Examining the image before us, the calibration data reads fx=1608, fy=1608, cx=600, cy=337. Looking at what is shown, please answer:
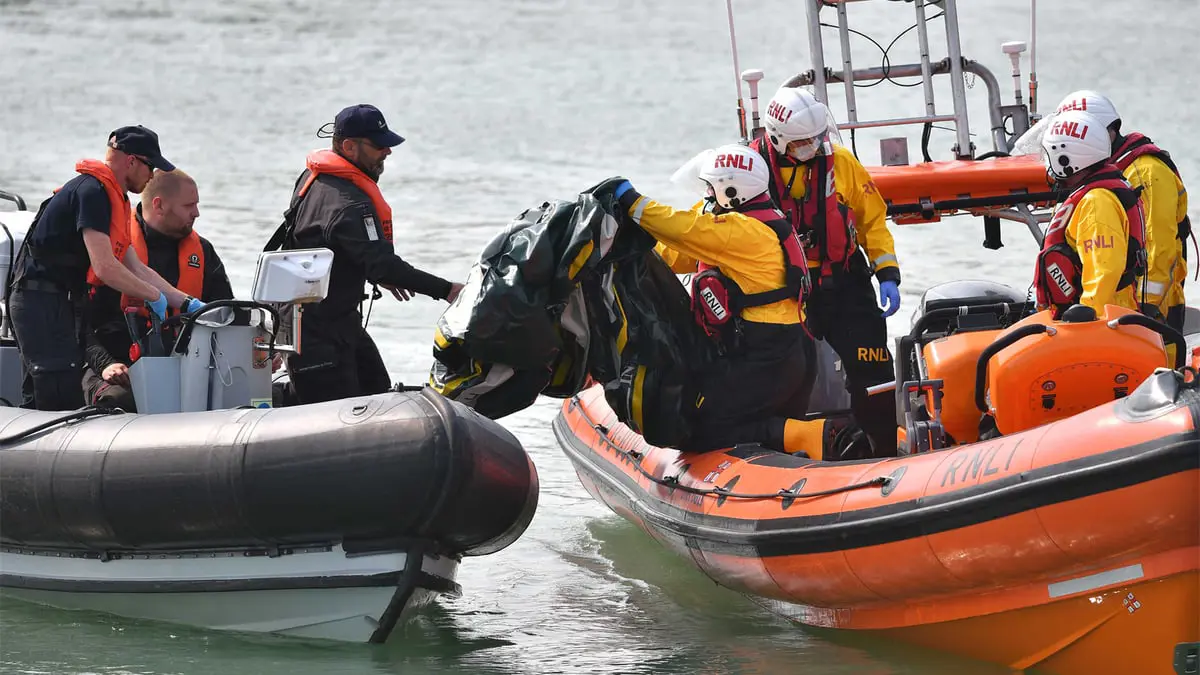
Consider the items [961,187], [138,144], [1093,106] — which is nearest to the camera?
[138,144]

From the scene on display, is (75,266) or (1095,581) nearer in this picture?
(1095,581)

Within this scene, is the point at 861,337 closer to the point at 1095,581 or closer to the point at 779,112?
the point at 779,112

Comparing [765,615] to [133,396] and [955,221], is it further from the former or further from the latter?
[955,221]

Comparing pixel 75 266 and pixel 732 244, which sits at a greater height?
pixel 75 266

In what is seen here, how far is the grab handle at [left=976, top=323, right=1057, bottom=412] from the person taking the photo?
3939mm

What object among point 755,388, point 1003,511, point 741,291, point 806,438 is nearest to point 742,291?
point 741,291

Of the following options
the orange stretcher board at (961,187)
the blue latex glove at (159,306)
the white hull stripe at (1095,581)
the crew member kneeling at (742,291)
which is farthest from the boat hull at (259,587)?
the orange stretcher board at (961,187)

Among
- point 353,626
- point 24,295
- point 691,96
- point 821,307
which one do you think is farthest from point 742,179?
point 691,96

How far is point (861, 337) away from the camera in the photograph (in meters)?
5.16

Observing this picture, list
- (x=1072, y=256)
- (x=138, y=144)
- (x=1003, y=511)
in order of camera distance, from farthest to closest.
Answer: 1. (x=138, y=144)
2. (x=1072, y=256)
3. (x=1003, y=511)

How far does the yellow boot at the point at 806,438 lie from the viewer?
15.1ft

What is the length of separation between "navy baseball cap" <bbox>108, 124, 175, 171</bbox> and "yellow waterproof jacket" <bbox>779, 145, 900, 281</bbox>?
74.9 inches

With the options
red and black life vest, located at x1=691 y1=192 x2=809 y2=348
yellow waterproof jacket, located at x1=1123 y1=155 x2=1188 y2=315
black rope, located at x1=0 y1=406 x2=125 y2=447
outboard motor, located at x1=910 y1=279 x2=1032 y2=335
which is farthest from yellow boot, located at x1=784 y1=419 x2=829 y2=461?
black rope, located at x1=0 y1=406 x2=125 y2=447

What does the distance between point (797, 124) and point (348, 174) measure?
138 cm
